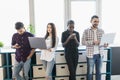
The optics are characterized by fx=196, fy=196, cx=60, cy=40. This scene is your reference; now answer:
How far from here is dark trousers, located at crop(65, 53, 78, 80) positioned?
3754 mm

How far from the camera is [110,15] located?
4988mm

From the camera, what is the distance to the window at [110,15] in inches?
195

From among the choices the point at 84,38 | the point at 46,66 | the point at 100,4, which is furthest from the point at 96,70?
the point at 100,4

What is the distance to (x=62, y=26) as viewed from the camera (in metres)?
4.88

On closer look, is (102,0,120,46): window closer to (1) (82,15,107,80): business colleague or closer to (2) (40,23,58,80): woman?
(1) (82,15,107,80): business colleague

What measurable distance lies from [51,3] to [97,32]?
1.61 metres

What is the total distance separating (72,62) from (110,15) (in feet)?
6.27

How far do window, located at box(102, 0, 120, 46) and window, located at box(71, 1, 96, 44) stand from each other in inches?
13.4

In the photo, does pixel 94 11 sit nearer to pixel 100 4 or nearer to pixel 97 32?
pixel 100 4

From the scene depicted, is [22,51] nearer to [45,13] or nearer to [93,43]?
[93,43]

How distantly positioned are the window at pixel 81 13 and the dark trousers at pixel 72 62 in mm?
1275

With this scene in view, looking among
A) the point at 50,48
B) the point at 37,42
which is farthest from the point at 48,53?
the point at 37,42

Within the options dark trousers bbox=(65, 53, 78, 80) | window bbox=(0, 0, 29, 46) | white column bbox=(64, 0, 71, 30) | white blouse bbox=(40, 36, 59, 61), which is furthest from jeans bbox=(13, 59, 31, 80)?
white column bbox=(64, 0, 71, 30)

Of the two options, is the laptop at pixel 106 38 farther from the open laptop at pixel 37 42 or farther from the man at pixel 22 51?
the man at pixel 22 51
